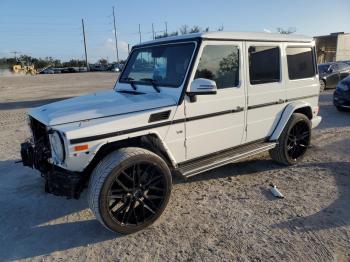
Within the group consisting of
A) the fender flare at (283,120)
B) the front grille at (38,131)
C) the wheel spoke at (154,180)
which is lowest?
the wheel spoke at (154,180)

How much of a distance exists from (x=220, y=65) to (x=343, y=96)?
25.0 feet

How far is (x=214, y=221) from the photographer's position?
4016 millimetres

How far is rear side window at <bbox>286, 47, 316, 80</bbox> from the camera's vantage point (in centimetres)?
546

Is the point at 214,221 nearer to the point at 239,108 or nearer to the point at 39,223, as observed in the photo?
the point at 239,108

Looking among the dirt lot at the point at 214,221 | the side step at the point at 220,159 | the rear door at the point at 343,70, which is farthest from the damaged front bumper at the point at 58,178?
the rear door at the point at 343,70

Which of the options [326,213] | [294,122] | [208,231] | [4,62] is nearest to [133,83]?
[208,231]

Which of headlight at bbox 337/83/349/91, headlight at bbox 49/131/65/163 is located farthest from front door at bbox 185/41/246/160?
headlight at bbox 337/83/349/91

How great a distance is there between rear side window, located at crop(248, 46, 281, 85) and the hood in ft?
4.83

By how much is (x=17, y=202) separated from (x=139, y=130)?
2186mm

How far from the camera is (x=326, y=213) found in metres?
4.12

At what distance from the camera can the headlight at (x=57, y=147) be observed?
3486 mm

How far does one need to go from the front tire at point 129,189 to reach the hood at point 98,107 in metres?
0.47

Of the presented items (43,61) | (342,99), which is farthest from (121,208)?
(43,61)

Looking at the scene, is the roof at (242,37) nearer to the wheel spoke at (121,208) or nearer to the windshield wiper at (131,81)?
the windshield wiper at (131,81)
